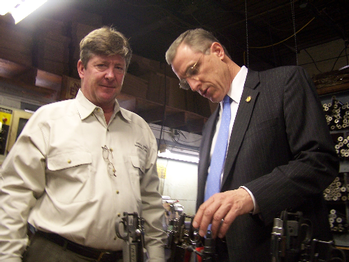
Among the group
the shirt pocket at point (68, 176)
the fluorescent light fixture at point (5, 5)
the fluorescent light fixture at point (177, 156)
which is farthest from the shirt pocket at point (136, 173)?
the fluorescent light fixture at point (177, 156)

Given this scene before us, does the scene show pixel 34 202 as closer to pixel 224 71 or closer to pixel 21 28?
pixel 224 71

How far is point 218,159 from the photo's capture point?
60.0 inches

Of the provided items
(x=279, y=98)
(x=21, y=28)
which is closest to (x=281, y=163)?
(x=279, y=98)

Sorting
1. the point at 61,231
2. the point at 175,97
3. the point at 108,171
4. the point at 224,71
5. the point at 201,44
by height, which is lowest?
the point at 61,231

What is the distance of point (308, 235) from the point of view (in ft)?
3.50

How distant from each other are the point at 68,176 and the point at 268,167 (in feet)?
3.37

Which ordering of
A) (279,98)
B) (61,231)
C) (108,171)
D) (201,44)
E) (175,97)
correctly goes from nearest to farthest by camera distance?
(279,98)
(61,231)
(108,171)
(201,44)
(175,97)

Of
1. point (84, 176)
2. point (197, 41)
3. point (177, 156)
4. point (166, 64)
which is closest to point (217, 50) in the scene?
point (197, 41)

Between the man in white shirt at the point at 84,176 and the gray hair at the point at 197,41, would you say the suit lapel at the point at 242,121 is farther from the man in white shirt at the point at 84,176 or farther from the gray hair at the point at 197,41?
the man in white shirt at the point at 84,176

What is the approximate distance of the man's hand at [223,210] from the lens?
41.9 inches

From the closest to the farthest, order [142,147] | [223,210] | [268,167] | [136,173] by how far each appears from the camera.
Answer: [223,210] < [268,167] < [136,173] < [142,147]

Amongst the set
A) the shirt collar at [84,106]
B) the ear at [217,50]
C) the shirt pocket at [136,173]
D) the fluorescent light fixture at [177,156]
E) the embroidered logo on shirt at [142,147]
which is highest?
the ear at [217,50]

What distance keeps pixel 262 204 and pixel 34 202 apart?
3.86 ft

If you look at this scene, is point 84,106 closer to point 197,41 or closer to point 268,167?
point 197,41
